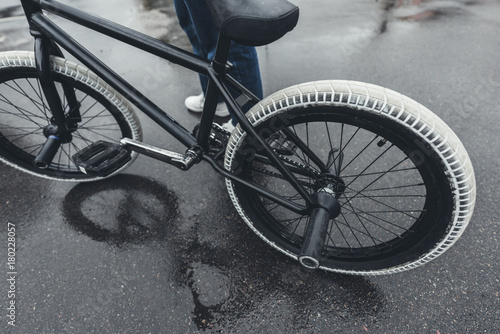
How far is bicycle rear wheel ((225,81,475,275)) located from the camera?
3.59 ft

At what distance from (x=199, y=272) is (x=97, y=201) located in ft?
2.90

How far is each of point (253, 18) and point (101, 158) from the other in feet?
4.45

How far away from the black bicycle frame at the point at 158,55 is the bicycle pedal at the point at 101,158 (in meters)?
0.25

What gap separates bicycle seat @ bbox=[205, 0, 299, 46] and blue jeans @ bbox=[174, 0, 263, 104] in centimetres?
68

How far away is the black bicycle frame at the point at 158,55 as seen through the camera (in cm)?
130

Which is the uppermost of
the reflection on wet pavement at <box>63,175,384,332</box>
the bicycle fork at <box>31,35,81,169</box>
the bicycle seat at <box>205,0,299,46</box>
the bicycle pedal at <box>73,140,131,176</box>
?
the bicycle seat at <box>205,0,299,46</box>

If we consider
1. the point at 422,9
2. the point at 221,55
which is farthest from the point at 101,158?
the point at 422,9

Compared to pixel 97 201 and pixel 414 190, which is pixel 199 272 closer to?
pixel 97 201

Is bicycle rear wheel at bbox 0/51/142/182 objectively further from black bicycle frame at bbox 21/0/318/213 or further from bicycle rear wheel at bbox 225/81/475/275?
bicycle rear wheel at bbox 225/81/475/275

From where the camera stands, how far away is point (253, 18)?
1.04 metres

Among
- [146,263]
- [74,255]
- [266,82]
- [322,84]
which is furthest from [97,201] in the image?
[266,82]

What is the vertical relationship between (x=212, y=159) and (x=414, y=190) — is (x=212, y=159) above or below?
above

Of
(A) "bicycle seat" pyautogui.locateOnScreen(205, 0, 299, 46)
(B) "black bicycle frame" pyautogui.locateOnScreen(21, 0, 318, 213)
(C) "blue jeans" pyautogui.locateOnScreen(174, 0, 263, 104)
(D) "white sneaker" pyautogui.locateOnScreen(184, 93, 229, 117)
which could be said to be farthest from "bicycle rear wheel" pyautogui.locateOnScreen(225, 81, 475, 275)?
(D) "white sneaker" pyautogui.locateOnScreen(184, 93, 229, 117)

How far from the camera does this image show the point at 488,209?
1920 millimetres
